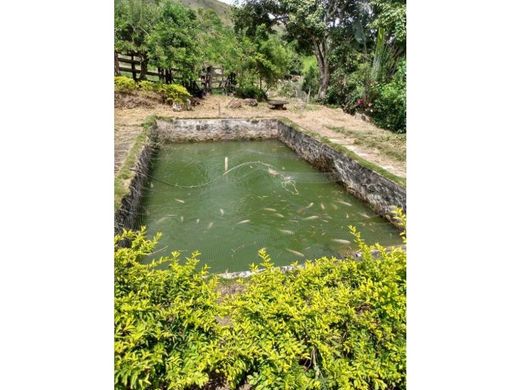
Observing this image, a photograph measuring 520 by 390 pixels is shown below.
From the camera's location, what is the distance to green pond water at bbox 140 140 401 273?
5.33 meters

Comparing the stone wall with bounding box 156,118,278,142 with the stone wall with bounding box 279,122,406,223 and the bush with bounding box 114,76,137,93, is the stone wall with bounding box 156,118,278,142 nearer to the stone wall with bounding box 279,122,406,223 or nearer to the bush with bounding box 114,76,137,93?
the stone wall with bounding box 279,122,406,223

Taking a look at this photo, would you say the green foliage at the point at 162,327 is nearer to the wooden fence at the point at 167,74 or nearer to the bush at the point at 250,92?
the wooden fence at the point at 167,74

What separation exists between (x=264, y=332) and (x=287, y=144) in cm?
1039

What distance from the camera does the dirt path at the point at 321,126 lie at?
800 cm

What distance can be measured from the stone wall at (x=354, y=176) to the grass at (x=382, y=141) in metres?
1.11

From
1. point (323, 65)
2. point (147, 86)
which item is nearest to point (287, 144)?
point (147, 86)

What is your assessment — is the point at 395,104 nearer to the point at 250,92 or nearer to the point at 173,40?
the point at 250,92

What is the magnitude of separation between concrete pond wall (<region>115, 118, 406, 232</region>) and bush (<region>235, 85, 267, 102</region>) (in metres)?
5.12

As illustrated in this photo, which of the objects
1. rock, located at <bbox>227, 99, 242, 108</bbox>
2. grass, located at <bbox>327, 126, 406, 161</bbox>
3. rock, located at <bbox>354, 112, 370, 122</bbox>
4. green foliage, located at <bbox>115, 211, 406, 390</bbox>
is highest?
rock, located at <bbox>227, 99, 242, 108</bbox>

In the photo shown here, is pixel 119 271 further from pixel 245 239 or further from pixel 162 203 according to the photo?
pixel 162 203

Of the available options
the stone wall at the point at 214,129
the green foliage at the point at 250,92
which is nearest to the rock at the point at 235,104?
the green foliage at the point at 250,92

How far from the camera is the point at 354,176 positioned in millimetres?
7594

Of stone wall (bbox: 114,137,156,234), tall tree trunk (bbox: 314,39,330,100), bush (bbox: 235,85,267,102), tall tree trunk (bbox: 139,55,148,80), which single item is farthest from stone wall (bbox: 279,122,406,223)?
tall tree trunk (bbox: 314,39,330,100)

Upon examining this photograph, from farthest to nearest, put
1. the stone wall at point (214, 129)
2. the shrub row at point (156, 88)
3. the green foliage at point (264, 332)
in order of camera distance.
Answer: the shrub row at point (156, 88), the stone wall at point (214, 129), the green foliage at point (264, 332)
